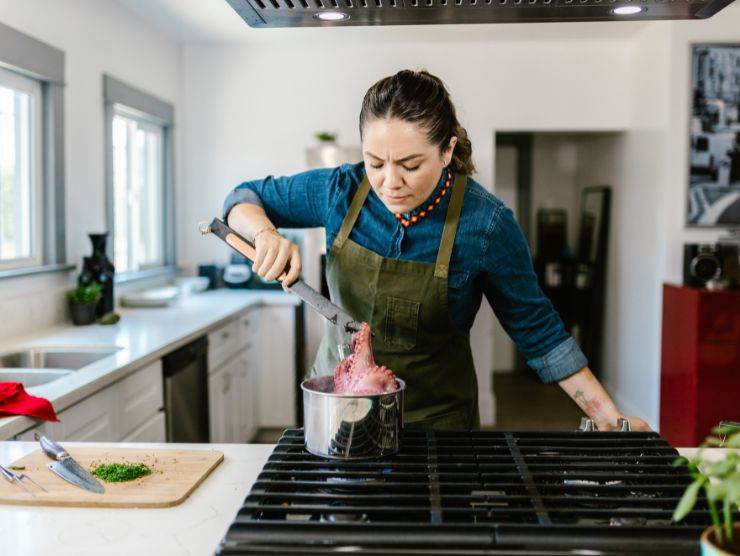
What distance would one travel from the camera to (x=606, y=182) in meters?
5.86

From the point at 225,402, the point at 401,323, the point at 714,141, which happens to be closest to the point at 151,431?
the point at 225,402

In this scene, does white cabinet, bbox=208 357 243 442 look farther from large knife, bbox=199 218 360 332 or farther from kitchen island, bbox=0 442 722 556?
kitchen island, bbox=0 442 722 556

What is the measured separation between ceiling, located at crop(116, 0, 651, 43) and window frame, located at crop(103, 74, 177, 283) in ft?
1.55

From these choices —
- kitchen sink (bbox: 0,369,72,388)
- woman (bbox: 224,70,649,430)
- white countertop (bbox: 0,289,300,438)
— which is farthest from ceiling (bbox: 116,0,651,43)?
woman (bbox: 224,70,649,430)

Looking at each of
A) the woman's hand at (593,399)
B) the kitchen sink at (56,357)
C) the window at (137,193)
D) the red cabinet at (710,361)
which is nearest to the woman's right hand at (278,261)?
the woman's hand at (593,399)

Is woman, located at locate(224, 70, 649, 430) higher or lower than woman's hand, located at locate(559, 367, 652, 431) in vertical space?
higher

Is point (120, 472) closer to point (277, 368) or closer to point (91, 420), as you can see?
point (91, 420)

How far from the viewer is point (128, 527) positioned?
106 centimetres

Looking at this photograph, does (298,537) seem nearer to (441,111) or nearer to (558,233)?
(441,111)

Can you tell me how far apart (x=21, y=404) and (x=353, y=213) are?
94 centimetres

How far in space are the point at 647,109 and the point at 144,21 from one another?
314 cm

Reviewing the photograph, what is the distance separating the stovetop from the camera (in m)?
0.89

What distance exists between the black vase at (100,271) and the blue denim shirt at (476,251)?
1860 millimetres

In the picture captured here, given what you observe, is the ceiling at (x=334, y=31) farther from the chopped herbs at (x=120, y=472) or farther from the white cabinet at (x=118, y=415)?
the chopped herbs at (x=120, y=472)
